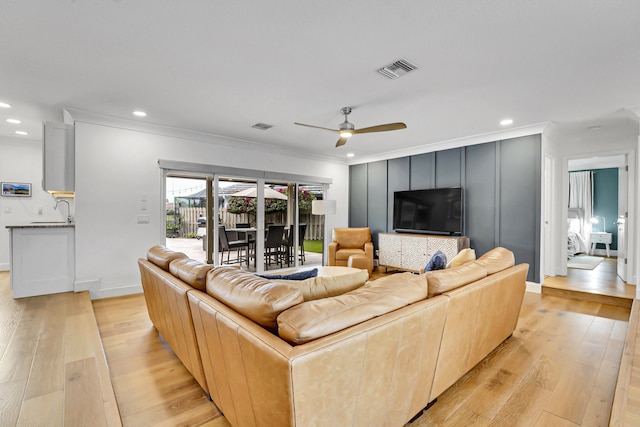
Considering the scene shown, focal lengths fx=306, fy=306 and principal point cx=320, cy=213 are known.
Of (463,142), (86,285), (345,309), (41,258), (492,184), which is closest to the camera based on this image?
(345,309)

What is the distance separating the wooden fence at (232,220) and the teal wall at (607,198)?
23.8 feet

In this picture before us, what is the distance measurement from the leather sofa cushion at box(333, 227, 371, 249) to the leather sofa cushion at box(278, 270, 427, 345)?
4660 millimetres

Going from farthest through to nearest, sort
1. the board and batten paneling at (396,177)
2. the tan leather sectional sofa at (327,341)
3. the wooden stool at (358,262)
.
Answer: the board and batten paneling at (396,177)
the wooden stool at (358,262)
the tan leather sectional sofa at (327,341)

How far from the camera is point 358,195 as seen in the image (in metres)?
7.11

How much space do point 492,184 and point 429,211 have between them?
112 cm

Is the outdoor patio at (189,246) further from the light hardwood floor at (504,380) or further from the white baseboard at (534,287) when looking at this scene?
the white baseboard at (534,287)

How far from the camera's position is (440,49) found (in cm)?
235

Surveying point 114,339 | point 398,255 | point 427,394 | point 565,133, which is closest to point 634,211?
point 565,133

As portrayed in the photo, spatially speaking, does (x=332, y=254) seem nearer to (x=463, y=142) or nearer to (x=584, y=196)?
(x=463, y=142)

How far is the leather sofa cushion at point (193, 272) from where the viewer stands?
6.24 feet

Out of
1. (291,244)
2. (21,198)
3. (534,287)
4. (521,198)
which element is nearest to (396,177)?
(521,198)

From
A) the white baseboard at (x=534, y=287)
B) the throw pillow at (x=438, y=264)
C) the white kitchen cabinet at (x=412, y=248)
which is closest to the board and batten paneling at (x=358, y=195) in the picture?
the white kitchen cabinet at (x=412, y=248)

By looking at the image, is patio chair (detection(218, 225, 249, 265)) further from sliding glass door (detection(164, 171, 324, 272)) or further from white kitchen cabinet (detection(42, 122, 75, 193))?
white kitchen cabinet (detection(42, 122, 75, 193))

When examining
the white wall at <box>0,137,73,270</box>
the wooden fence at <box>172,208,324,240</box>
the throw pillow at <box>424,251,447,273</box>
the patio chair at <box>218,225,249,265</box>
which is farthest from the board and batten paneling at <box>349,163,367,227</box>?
the white wall at <box>0,137,73,270</box>
